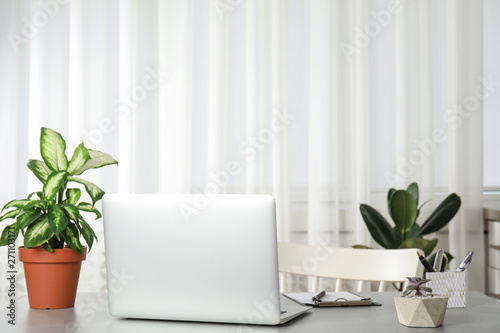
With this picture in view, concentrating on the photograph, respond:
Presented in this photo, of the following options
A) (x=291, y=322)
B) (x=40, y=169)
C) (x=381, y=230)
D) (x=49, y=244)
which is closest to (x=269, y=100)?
(x=381, y=230)

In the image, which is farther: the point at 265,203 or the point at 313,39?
the point at 313,39

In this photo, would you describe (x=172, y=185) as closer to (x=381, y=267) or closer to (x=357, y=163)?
(x=357, y=163)

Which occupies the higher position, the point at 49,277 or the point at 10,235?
the point at 10,235

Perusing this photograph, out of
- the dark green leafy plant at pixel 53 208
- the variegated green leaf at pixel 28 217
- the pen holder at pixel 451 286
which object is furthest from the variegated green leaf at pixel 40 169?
the pen holder at pixel 451 286

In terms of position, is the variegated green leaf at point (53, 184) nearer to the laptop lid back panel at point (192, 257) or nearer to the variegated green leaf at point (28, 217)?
the variegated green leaf at point (28, 217)

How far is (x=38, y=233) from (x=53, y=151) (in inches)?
8.9

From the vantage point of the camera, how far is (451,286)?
133 cm

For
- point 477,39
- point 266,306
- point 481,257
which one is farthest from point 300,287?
point 266,306

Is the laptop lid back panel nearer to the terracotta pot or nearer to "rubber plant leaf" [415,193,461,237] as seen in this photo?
the terracotta pot

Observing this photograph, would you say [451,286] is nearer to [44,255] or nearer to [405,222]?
[44,255]

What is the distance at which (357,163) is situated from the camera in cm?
286

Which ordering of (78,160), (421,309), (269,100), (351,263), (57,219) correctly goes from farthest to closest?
(269,100)
(351,263)
(78,160)
(57,219)
(421,309)

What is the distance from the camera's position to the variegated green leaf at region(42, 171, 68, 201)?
53.7 inches

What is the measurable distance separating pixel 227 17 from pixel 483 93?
4.64 feet
